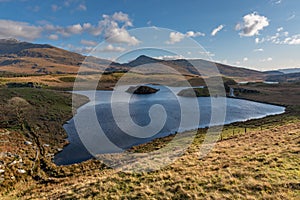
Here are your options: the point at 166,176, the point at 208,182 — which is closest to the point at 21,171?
the point at 166,176

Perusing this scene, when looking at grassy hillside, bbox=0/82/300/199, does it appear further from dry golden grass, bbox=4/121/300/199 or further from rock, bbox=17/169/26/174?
rock, bbox=17/169/26/174

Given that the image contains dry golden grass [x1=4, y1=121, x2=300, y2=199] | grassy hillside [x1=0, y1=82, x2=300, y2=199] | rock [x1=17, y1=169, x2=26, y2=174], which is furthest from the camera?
rock [x1=17, y1=169, x2=26, y2=174]

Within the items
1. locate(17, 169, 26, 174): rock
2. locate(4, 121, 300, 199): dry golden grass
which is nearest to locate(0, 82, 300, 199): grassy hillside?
locate(4, 121, 300, 199): dry golden grass

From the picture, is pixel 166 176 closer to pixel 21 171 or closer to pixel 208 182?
pixel 208 182

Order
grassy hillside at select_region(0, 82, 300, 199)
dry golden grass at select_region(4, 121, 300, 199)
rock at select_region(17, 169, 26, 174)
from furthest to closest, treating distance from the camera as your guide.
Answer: rock at select_region(17, 169, 26, 174), grassy hillside at select_region(0, 82, 300, 199), dry golden grass at select_region(4, 121, 300, 199)

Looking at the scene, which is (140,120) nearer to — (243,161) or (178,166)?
(178,166)

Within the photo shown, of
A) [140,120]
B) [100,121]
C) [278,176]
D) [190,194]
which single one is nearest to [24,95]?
[100,121]

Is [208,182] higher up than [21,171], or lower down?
higher up

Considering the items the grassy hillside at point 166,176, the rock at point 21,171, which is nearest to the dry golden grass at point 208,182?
the grassy hillside at point 166,176

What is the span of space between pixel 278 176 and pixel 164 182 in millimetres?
6489

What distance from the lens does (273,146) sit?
16.0m

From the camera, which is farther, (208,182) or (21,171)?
(21,171)

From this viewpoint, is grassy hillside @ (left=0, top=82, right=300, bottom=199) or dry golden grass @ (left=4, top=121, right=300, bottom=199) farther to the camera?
grassy hillside @ (left=0, top=82, right=300, bottom=199)

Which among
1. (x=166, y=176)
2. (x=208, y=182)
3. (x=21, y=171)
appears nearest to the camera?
(x=208, y=182)
